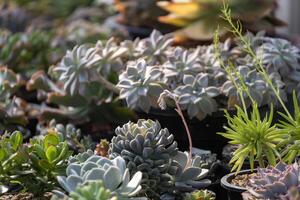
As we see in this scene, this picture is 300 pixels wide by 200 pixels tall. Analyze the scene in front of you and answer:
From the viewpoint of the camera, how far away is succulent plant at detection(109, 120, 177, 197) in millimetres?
889

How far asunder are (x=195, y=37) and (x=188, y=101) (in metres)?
0.43

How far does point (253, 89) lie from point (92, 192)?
523mm

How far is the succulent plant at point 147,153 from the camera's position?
2.92 feet

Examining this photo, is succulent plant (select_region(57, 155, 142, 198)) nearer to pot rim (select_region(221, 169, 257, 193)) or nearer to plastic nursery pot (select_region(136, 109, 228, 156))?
pot rim (select_region(221, 169, 257, 193))

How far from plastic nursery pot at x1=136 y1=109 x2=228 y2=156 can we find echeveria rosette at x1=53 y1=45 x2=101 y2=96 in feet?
0.47

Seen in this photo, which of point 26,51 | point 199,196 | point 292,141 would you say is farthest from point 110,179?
point 26,51

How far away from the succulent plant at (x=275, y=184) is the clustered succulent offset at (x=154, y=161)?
0.11 metres

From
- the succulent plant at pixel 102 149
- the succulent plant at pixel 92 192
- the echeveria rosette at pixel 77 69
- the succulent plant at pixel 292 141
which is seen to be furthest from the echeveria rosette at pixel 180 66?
the succulent plant at pixel 92 192

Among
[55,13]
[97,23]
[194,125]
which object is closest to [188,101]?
[194,125]

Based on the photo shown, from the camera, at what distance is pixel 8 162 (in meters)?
0.93

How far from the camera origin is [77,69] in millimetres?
1257

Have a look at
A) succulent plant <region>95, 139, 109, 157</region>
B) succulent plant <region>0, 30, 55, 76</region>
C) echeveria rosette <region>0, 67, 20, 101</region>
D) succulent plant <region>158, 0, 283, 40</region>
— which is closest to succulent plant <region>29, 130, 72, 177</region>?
succulent plant <region>95, 139, 109, 157</region>

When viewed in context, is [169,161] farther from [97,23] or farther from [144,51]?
[97,23]

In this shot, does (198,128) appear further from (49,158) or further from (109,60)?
(49,158)
